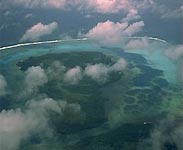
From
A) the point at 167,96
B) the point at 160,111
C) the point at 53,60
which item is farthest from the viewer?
the point at 53,60

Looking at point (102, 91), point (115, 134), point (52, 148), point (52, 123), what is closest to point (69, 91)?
point (102, 91)

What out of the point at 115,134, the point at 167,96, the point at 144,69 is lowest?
the point at 115,134

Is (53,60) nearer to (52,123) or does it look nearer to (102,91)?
(102,91)

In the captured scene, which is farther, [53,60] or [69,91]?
[53,60]

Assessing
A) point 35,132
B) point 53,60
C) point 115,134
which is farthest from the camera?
point 53,60

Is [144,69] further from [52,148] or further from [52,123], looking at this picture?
[52,148]

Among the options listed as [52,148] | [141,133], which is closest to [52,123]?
[52,148]

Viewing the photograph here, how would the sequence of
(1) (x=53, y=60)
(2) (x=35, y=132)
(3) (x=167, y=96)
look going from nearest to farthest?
(2) (x=35, y=132)
(3) (x=167, y=96)
(1) (x=53, y=60)

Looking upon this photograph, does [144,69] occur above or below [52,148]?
above

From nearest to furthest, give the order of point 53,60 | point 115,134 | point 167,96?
1. point 115,134
2. point 167,96
3. point 53,60
